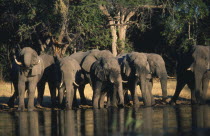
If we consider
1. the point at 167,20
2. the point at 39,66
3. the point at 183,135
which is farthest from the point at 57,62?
the point at 167,20

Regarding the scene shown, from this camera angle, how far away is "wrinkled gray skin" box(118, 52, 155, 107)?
68.8 ft

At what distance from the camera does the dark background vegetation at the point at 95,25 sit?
3172 cm

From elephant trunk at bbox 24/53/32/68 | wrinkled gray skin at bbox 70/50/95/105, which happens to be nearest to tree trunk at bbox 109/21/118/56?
wrinkled gray skin at bbox 70/50/95/105

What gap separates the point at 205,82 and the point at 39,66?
616 centimetres

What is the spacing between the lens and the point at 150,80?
23.3 m

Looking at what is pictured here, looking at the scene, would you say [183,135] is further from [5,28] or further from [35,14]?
[5,28]

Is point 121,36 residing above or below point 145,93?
above

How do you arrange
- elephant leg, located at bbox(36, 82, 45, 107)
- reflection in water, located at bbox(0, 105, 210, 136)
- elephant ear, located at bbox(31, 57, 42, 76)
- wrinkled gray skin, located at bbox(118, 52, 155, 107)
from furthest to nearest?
1. elephant leg, located at bbox(36, 82, 45, 107)
2. elephant ear, located at bbox(31, 57, 42, 76)
3. wrinkled gray skin, located at bbox(118, 52, 155, 107)
4. reflection in water, located at bbox(0, 105, 210, 136)

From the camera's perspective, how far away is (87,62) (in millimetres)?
23344

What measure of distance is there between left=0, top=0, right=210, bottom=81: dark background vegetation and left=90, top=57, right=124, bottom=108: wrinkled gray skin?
422 inches

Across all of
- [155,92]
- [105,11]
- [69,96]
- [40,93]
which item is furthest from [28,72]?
[105,11]

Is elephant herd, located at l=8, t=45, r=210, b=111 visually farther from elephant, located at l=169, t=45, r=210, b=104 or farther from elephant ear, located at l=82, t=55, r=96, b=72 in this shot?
elephant ear, located at l=82, t=55, r=96, b=72

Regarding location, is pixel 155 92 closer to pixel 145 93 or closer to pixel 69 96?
pixel 145 93

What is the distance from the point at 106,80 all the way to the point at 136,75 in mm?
1249
